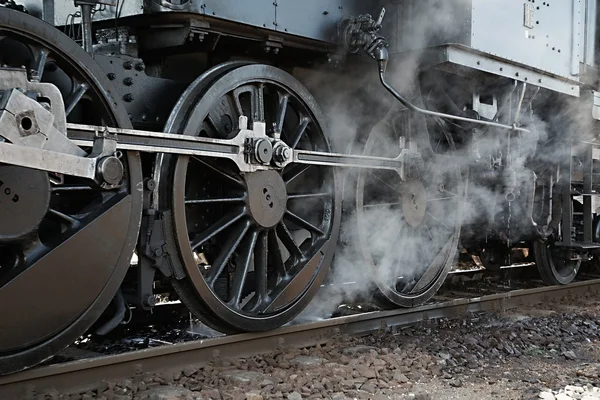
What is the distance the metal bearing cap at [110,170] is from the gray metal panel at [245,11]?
101 centimetres

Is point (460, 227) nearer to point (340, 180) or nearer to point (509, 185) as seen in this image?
point (509, 185)

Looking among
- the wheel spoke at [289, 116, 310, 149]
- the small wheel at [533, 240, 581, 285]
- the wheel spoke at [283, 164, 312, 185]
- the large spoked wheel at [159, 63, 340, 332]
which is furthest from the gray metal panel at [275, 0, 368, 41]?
the small wheel at [533, 240, 581, 285]

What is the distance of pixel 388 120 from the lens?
5480 mm

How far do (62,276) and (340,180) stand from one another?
2.21 meters

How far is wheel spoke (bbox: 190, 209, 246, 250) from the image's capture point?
13.6ft

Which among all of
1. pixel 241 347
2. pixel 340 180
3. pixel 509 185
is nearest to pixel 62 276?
pixel 241 347

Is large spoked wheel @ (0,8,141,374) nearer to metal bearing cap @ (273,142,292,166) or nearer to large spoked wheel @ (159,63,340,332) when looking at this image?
large spoked wheel @ (159,63,340,332)

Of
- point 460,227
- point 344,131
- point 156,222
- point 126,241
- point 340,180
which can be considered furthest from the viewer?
point 460,227

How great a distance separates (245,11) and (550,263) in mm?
4660

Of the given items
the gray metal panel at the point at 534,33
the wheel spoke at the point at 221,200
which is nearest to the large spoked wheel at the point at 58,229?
the wheel spoke at the point at 221,200

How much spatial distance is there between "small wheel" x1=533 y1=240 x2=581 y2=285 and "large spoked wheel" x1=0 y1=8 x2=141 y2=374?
16.1 feet

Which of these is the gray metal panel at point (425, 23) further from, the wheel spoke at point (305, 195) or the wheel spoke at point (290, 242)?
the wheel spoke at point (290, 242)

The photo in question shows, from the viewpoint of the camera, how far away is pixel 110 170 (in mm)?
3352

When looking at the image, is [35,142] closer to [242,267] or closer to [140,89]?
[140,89]
